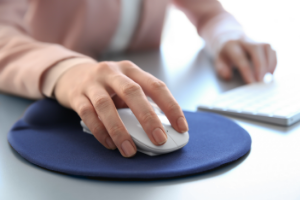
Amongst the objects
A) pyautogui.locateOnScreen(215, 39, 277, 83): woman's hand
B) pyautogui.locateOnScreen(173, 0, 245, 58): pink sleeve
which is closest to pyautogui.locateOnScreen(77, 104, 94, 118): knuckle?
pyautogui.locateOnScreen(215, 39, 277, 83): woman's hand

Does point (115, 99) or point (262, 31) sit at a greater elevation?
point (115, 99)

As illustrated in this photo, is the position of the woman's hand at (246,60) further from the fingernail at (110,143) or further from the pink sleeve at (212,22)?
the fingernail at (110,143)

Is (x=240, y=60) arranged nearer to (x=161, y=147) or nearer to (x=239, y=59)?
(x=239, y=59)

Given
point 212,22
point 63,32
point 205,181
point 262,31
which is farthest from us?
point 262,31

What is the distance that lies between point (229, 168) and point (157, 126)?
0.11 m

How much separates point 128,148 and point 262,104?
13.0 inches

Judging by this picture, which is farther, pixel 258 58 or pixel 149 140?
pixel 258 58

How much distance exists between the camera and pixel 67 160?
0.40m

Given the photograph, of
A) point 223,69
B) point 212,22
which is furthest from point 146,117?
point 212,22

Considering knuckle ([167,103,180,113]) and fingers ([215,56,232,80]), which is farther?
fingers ([215,56,232,80])

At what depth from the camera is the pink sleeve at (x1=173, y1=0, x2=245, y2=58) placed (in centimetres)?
103

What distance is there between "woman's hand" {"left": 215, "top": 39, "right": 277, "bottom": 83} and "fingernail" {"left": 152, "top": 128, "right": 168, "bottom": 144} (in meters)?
0.48

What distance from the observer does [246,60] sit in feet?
2.87

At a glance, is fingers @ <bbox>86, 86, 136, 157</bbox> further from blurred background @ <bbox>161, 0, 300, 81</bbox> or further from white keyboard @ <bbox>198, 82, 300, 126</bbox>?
blurred background @ <bbox>161, 0, 300, 81</bbox>
